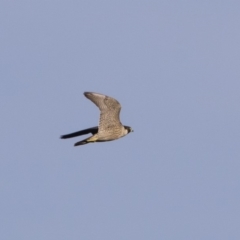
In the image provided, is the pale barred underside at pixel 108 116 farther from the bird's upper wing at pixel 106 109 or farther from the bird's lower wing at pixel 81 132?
the bird's lower wing at pixel 81 132

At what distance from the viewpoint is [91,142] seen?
2323cm

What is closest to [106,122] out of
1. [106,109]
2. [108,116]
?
[108,116]

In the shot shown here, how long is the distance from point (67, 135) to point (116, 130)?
146cm

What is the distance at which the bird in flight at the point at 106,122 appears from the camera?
2272 cm

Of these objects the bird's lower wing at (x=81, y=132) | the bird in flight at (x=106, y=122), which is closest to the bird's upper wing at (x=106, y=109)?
the bird in flight at (x=106, y=122)

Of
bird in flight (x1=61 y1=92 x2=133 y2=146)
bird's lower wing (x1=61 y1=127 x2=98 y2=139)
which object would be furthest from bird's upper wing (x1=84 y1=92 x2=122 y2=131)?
bird's lower wing (x1=61 y1=127 x2=98 y2=139)

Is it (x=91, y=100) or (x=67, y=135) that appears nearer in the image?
(x=91, y=100)

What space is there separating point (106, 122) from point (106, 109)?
0.44 metres

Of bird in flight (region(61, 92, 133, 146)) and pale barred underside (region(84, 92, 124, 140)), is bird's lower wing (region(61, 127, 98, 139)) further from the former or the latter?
pale barred underside (region(84, 92, 124, 140))

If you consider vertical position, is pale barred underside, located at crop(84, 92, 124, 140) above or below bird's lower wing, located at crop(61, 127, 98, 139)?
above

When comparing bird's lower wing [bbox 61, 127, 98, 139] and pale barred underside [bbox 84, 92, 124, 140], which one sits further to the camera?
bird's lower wing [bbox 61, 127, 98, 139]

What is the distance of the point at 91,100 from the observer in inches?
894

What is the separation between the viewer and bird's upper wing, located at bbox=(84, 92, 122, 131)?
2270cm

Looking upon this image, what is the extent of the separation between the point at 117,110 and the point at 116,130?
30.2 inches
